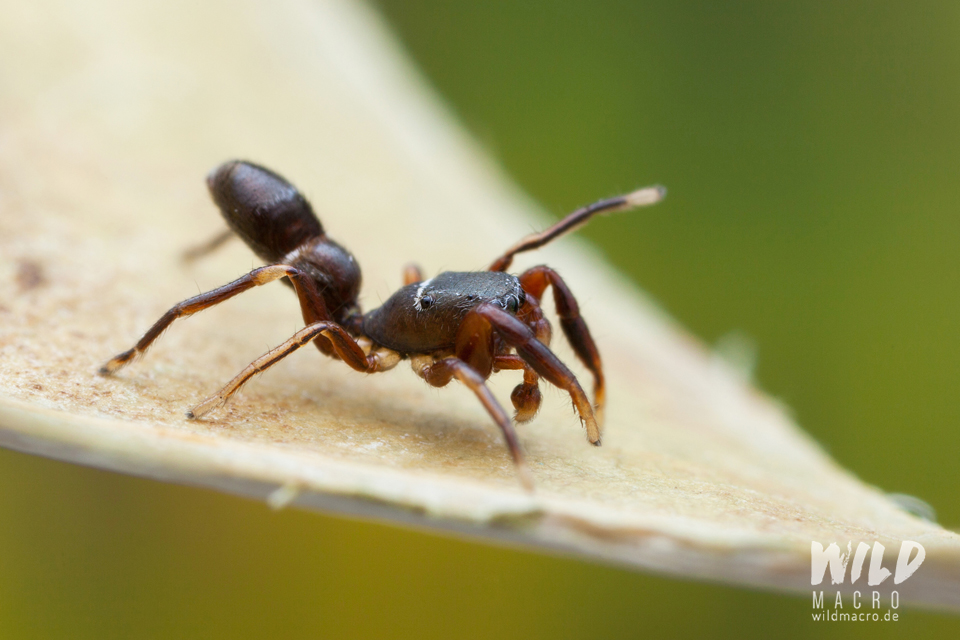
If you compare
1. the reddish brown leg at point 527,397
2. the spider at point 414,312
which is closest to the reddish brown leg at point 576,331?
the spider at point 414,312

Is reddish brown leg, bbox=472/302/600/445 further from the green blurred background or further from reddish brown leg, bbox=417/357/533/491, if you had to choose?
the green blurred background

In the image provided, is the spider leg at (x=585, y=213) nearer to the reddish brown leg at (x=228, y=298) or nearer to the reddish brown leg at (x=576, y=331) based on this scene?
the reddish brown leg at (x=576, y=331)

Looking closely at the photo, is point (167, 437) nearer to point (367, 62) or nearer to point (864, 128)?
point (367, 62)

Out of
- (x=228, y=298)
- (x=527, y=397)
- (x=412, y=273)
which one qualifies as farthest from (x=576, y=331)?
(x=228, y=298)

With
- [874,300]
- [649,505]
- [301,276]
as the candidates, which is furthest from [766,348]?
[649,505]

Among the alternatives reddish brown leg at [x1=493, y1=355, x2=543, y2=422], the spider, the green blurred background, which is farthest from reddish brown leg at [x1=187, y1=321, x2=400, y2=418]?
reddish brown leg at [x1=493, y1=355, x2=543, y2=422]

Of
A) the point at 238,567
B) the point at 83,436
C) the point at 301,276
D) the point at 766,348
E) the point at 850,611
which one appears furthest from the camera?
the point at 766,348
